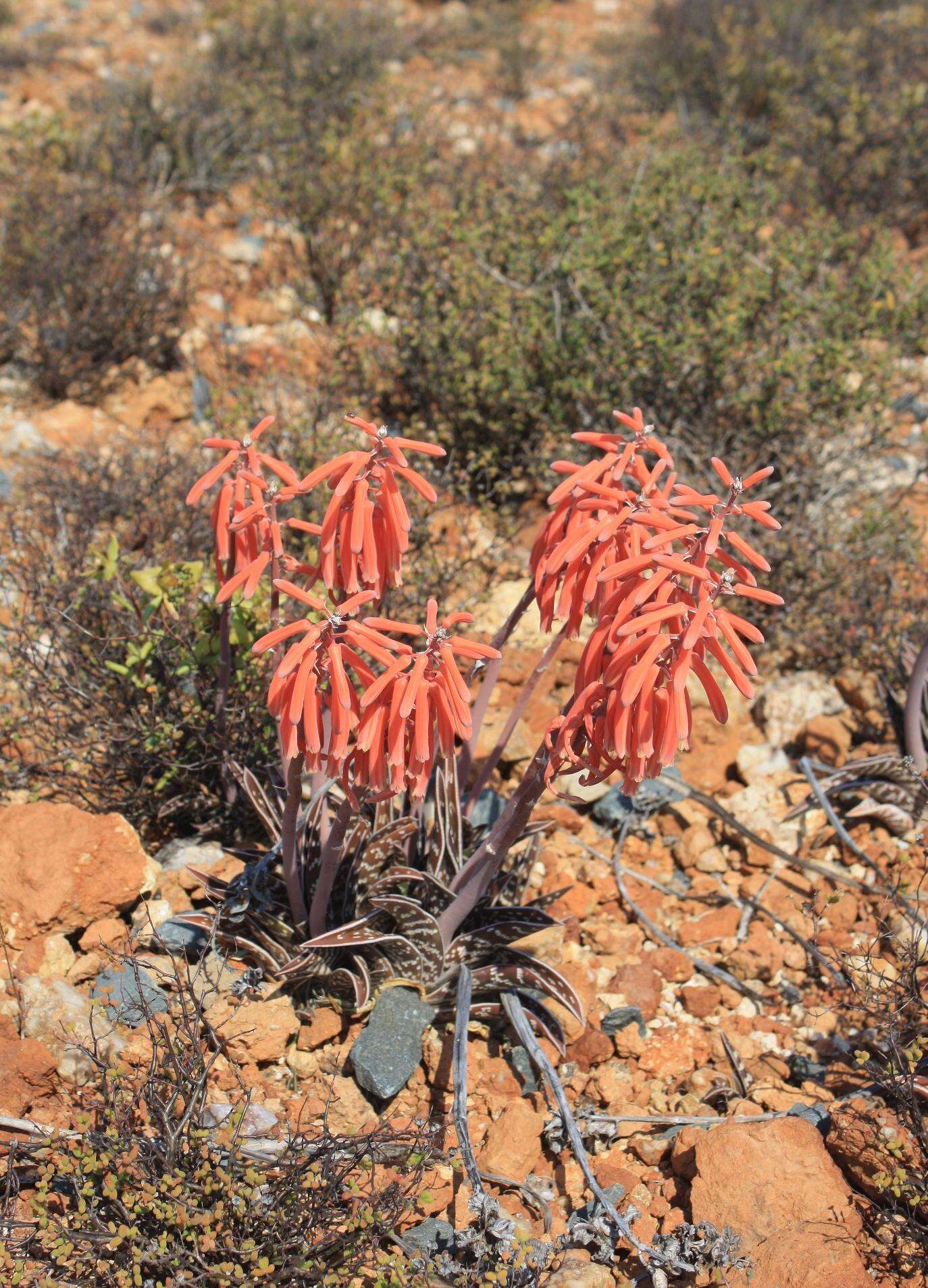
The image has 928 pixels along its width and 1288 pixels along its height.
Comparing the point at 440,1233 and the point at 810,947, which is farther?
the point at 810,947

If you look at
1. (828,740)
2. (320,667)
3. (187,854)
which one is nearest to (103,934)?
(187,854)

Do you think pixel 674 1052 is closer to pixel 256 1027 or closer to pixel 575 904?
pixel 575 904

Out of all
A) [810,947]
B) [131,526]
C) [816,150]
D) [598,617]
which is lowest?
[810,947]

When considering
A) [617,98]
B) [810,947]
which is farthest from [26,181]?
[810,947]

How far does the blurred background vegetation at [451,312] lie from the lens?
402 centimetres

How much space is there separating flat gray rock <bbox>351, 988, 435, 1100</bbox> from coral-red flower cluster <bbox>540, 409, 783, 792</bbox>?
1062 mm

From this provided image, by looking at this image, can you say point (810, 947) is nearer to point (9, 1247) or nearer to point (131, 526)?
point (9, 1247)

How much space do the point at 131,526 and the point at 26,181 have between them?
3.28m

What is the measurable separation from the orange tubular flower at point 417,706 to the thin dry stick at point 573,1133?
1.09 meters

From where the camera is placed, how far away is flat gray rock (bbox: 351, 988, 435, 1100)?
2.95m

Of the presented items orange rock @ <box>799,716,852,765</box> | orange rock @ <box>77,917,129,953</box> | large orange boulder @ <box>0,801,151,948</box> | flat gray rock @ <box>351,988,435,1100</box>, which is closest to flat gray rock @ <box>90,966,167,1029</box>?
orange rock @ <box>77,917,129,953</box>

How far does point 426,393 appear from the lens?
5895 millimetres

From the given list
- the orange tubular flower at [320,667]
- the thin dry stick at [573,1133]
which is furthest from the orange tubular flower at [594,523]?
the thin dry stick at [573,1133]

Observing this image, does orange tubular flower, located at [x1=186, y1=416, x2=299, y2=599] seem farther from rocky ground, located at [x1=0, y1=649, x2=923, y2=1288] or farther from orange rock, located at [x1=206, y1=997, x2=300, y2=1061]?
orange rock, located at [x1=206, y1=997, x2=300, y2=1061]
